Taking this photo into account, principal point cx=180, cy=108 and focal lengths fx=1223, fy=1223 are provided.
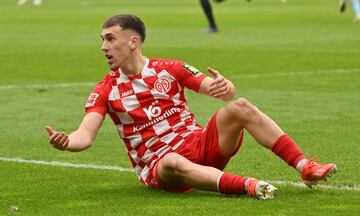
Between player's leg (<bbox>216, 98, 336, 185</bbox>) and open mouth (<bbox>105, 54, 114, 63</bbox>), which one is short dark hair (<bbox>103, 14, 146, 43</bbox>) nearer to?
open mouth (<bbox>105, 54, 114, 63</bbox>)

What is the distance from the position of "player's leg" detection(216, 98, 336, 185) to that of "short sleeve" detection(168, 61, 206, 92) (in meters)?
0.35

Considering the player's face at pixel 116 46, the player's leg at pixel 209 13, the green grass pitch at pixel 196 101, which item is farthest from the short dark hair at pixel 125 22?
the player's leg at pixel 209 13

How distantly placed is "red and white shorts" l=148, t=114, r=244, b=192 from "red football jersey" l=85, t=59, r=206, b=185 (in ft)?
0.26

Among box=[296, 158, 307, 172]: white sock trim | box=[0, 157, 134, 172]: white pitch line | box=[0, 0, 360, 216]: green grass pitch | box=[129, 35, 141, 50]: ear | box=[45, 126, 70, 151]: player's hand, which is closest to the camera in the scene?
box=[45, 126, 70, 151]: player's hand

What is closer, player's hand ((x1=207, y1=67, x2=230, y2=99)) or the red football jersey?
player's hand ((x1=207, y1=67, x2=230, y2=99))

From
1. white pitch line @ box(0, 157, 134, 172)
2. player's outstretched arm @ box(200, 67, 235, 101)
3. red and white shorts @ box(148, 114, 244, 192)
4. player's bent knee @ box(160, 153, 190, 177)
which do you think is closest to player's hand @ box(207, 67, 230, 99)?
player's outstretched arm @ box(200, 67, 235, 101)

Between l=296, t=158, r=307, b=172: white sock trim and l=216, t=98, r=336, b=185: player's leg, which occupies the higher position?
l=216, t=98, r=336, b=185: player's leg

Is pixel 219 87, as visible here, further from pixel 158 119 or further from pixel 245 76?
pixel 245 76

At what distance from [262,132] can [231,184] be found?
42 cm

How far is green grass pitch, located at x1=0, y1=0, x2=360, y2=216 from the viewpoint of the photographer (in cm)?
785

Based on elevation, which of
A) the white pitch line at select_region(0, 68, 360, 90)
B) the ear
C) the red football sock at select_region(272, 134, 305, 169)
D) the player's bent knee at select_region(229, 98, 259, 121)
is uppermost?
the ear

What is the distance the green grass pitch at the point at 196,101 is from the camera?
7.85 meters

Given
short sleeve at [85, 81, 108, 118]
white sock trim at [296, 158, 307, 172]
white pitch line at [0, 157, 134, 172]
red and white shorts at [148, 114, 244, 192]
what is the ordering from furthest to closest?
white pitch line at [0, 157, 134, 172], short sleeve at [85, 81, 108, 118], red and white shorts at [148, 114, 244, 192], white sock trim at [296, 158, 307, 172]

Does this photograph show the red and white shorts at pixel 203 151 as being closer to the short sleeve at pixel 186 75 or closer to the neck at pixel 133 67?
the short sleeve at pixel 186 75
